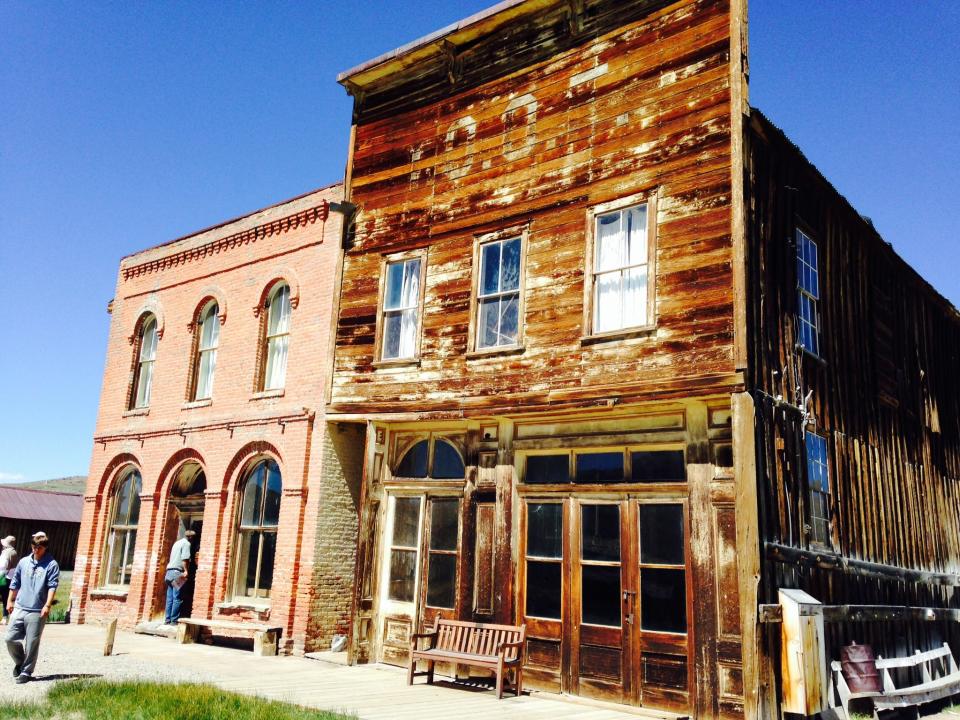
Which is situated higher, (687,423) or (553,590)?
(687,423)

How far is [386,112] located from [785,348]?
26.2 feet

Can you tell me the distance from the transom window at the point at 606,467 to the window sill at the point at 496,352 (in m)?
1.48

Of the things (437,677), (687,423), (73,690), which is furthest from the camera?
(437,677)

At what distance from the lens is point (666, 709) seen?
30.5 ft

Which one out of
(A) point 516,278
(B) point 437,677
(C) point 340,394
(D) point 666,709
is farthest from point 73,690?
(A) point 516,278

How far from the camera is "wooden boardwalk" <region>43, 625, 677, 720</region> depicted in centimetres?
886

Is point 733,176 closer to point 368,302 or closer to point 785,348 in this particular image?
point 785,348

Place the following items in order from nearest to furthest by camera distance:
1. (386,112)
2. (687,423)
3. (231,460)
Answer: (687,423) → (386,112) → (231,460)

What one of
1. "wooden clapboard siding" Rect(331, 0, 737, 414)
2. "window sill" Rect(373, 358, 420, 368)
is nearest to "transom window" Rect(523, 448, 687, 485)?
"wooden clapboard siding" Rect(331, 0, 737, 414)

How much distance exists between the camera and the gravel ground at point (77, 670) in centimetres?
954

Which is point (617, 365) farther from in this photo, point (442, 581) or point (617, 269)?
point (442, 581)

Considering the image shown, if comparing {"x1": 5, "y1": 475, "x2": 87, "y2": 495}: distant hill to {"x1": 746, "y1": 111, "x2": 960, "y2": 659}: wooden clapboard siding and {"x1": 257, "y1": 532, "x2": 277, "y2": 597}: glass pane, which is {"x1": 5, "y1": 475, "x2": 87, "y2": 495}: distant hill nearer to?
{"x1": 257, "y1": 532, "x2": 277, "y2": 597}: glass pane

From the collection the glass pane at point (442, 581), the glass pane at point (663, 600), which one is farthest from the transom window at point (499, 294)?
the glass pane at point (663, 600)

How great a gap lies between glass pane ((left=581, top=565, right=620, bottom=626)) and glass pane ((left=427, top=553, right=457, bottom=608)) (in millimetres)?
2251
